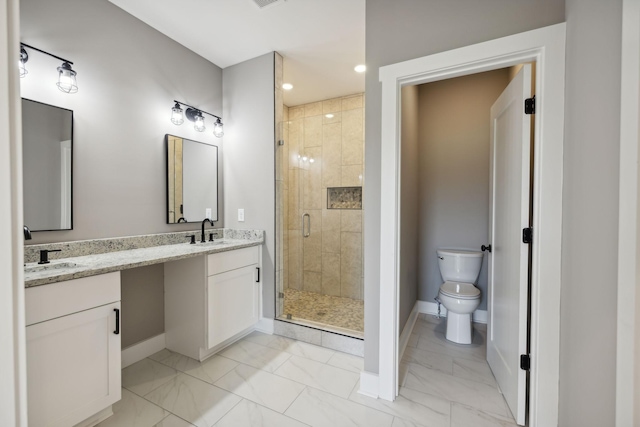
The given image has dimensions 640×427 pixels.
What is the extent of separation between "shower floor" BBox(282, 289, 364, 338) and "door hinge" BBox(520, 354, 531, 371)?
1124 mm

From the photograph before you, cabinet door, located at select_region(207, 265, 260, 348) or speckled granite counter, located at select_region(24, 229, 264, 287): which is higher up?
speckled granite counter, located at select_region(24, 229, 264, 287)

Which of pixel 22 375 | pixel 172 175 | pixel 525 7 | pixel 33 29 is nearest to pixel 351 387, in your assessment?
pixel 22 375

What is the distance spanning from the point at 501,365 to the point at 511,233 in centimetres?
91

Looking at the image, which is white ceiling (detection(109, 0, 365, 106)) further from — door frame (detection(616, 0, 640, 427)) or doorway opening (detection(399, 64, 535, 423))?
door frame (detection(616, 0, 640, 427))

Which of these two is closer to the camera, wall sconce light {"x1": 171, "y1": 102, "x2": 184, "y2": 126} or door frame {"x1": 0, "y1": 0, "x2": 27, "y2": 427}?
door frame {"x1": 0, "y1": 0, "x2": 27, "y2": 427}

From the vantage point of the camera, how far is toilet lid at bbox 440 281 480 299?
2357mm

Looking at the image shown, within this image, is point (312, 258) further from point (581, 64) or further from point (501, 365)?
point (581, 64)

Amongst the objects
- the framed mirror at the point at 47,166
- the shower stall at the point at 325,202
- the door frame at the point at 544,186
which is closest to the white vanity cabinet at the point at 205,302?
the framed mirror at the point at 47,166

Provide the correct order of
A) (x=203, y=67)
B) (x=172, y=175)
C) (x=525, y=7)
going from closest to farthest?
(x=525, y=7) < (x=172, y=175) < (x=203, y=67)

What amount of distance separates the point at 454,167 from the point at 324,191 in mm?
1627

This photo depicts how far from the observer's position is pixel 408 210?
99.8 inches

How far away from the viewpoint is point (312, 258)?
3.83 metres

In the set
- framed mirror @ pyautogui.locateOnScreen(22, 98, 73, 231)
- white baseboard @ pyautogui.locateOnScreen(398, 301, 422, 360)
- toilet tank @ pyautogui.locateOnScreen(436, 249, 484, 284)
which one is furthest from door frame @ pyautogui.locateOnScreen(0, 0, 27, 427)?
toilet tank @ pyautogui.locateOnScreen(436, 249, 484, 284)

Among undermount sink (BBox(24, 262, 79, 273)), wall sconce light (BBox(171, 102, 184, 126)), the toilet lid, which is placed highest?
wall sconce light (BBox(171, 102, 184, 126))
